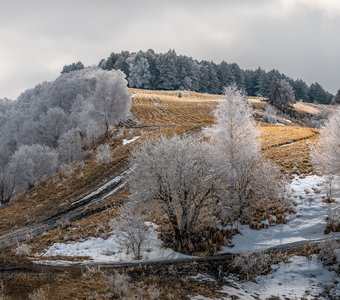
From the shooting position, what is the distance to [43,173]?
6425 cm

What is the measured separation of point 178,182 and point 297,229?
1099 cm

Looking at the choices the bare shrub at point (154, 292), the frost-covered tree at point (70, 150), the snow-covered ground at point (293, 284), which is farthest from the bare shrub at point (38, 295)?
the frost-covered tree at point (70, 150)

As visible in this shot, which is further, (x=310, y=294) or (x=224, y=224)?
(x=224, y=224)

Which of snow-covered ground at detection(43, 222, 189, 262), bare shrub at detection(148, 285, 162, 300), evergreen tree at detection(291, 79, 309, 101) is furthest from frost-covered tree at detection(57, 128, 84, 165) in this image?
evergreen tree at detection(291, 79, 309, 101)

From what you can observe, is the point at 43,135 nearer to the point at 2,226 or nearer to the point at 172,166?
the point at 2,226

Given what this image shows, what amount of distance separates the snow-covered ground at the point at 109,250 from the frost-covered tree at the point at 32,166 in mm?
27808

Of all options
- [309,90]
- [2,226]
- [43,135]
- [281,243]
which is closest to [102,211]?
[2,226]

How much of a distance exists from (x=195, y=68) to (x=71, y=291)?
140 m

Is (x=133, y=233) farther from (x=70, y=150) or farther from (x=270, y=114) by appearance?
(x=270, y=114)

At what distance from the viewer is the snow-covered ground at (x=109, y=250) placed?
33.1 m

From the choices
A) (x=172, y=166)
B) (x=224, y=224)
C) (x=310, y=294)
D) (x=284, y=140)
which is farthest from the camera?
(x=284, y=140)

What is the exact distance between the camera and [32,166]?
62.4 m

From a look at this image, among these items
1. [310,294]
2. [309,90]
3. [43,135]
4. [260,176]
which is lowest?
[310,294]

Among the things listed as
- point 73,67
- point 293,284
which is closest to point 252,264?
point 293,284
